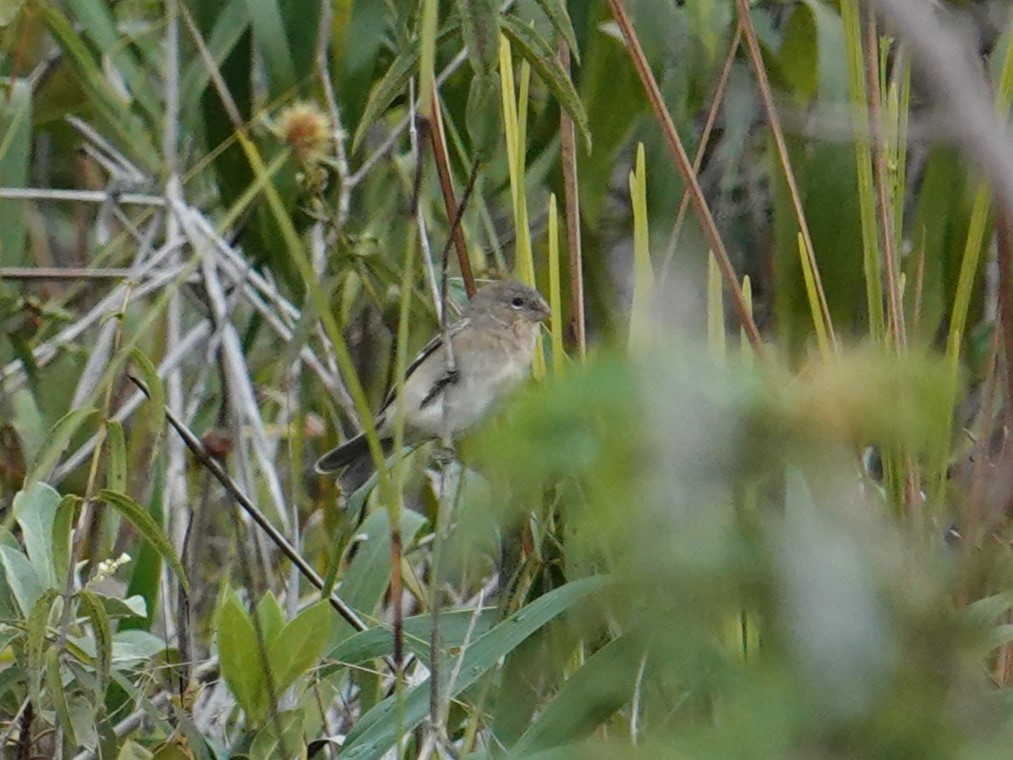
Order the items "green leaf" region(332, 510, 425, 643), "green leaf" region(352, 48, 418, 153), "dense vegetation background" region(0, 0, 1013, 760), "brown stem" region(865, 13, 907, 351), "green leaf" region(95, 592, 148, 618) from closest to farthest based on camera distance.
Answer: "dense vegetation background" region(0, 0, 1013, 760) → "green leaf" region(352, 48, 418, 153) → "brown stem" region(865, 13, 907, 351) → "green leaf" region(95, 592, 148, 618) → "green leaf" region(332, 510, 425, 643)

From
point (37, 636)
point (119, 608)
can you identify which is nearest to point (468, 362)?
point (119, 608)

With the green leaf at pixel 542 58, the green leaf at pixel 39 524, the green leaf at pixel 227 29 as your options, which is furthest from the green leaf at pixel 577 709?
the green leaf at pixel 227 29

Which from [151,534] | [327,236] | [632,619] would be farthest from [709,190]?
[632,619]

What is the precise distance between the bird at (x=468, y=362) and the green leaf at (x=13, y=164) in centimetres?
62

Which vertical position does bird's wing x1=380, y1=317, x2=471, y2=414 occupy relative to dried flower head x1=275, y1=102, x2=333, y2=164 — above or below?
below

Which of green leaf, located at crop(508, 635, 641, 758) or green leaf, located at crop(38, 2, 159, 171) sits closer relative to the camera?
green leaf, located at crop(508, 635, 641, 758)

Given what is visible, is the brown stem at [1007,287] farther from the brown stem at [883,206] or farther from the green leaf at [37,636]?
the green leaf at [37,636]

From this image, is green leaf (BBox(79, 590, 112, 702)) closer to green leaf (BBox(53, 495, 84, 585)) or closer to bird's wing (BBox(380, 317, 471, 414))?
green leaf (BBox(53, 495, 84, 585))

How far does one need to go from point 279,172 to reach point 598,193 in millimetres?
501

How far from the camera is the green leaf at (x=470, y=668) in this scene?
4.12ft

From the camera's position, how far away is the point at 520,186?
154cm

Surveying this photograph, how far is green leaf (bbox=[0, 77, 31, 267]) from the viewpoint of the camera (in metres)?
2.30

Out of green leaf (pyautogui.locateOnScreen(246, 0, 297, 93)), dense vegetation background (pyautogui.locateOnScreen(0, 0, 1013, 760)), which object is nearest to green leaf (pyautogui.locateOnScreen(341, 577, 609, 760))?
dense vegetation background (pyautogui.locateOnScreen(0, 0, 1013, 760))

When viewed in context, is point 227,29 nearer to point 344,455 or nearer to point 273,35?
point 273,35
